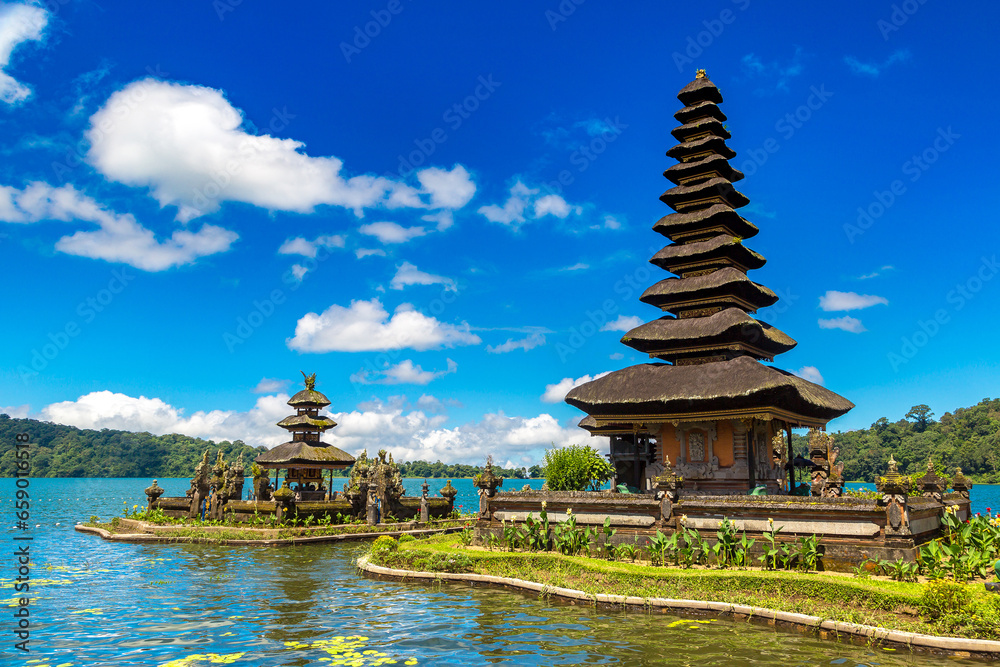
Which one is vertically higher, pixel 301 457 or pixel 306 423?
pixel 306 423

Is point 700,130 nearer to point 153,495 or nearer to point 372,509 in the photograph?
point 372,509

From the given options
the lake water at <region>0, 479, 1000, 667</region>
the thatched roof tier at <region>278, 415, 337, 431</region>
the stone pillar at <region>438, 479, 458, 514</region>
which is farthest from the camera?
the thatched roof tier at <region>278, 415, 337, 431</region>

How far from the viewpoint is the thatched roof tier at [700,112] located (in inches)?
1294

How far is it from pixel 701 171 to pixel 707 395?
13193 mm

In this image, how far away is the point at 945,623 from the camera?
1371cm

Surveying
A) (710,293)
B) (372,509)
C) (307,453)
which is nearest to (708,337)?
(710,293)

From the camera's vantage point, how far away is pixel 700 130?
32906mm

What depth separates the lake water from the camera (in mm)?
13094

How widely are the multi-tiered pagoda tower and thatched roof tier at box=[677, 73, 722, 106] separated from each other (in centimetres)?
5

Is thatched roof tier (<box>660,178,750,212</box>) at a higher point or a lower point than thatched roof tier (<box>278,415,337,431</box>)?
higher

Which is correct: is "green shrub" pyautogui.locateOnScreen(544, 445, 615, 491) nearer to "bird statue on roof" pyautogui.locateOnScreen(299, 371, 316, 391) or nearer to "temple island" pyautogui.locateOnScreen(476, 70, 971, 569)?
"temple island" pyautogui.locateOnScreen(476, 70, 971, 569)

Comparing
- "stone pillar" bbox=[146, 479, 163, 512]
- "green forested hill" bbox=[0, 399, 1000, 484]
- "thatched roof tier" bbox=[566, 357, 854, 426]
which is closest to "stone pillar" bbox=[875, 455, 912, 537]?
"thatched roof tier" bbox=[566, 357, 854, 426]

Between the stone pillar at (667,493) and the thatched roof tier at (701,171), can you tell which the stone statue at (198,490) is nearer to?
the stone pillar at (667,493)

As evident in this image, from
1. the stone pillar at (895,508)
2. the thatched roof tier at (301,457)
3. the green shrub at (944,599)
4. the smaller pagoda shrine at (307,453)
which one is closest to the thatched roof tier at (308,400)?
the smaller pagoda shrine at (307,453)
